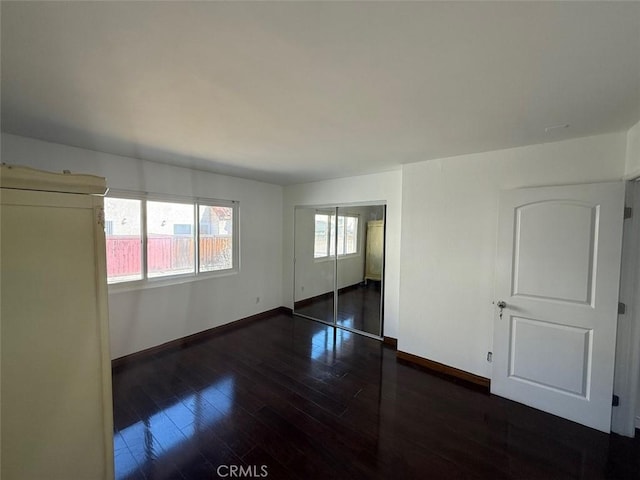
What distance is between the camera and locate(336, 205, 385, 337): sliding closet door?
385 cm

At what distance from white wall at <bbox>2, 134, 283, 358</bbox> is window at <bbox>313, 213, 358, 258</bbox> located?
85 cm

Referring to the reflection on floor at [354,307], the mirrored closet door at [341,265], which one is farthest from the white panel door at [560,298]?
the reflection on floor at [354,307]

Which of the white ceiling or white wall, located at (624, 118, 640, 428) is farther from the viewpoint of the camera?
white wall, located at (624, 118, 640, 428)

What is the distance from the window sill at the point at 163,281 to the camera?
9.67 feet

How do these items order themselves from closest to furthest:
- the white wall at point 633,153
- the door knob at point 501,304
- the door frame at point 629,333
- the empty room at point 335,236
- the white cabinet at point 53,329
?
the white cabinet at point 53,329 < the empty room at point 335,236 < the white wall at point 633,153 < the door frame at point 629,333 < the door knob at point 501,304

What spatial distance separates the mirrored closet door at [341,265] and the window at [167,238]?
4.23ft

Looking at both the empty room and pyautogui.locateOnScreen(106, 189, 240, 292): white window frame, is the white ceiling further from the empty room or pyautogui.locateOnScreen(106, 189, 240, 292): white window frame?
pyautogui.locateOnScreen(106, 189, 240, 292): white window frame

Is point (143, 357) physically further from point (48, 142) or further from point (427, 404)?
point (427, 404)

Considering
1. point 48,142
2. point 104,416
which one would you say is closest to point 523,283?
point 104,416

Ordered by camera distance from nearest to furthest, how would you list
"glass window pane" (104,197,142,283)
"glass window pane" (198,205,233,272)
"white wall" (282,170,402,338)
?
"glass window pane" (104,197,142,283) → "white wall" (282,170,402,338) → "glass window pane" (198,205,233,272)

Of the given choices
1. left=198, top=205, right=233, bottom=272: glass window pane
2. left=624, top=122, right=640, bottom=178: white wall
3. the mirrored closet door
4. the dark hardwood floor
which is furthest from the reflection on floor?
left=624, top=122, right=640, bottom=178: white wall

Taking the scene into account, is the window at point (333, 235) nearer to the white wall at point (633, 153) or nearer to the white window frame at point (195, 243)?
the white window frame at point (195, 243)

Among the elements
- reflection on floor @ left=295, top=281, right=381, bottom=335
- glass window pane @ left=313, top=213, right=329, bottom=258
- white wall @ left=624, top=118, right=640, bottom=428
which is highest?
white wall @ left=624, top=118, right=640, bottom=428

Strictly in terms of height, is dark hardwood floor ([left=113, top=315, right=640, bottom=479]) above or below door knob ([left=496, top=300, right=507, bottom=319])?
below
